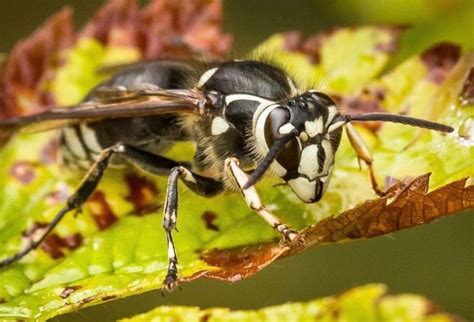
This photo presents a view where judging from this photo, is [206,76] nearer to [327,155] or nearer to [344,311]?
[327,155]

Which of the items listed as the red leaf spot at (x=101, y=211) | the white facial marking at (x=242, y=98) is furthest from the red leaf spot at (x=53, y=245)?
the white facial marking at (x=242, y=98)

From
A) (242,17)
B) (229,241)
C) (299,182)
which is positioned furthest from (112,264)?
(242,17)

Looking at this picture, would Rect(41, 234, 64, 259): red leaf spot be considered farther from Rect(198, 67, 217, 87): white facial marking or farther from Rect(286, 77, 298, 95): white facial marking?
Rect(286, 77, 298, 95): white facial marking

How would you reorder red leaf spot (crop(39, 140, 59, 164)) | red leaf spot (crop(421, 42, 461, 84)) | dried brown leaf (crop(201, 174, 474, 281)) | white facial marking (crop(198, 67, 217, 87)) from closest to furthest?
dried brown leaf (crop(201, 174, 474, 281))
white facial marking (crop(198, 67, 217, 87))
red leaf spot (crop(421, 42, 461, 84))
red leaf spot (crop(39, 140, 59, 164))

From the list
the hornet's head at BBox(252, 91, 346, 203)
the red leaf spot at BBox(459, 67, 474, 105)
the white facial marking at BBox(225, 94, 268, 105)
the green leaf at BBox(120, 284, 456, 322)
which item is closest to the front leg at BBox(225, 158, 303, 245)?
the hornet's head at BBox(252, 91, 346, 203)

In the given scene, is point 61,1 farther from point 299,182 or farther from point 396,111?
point 299,182
